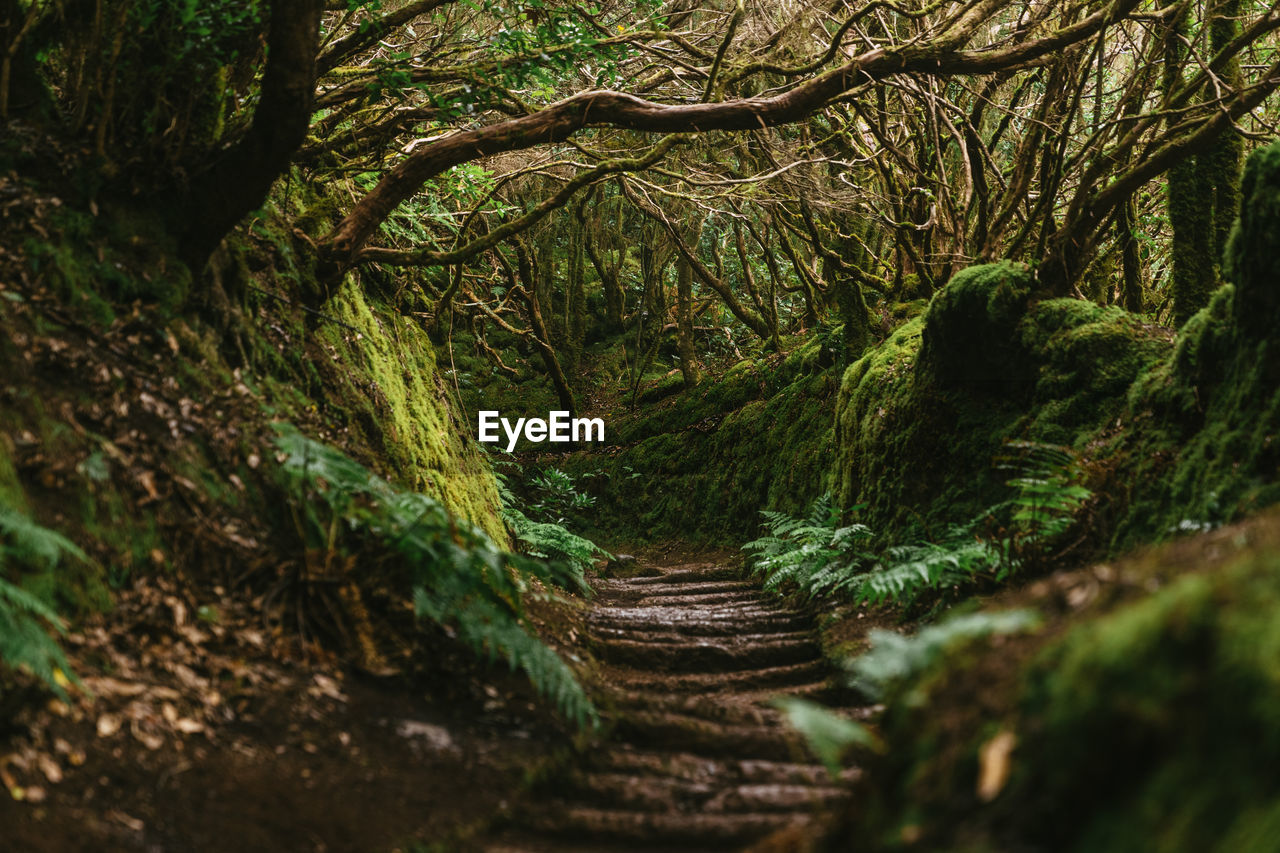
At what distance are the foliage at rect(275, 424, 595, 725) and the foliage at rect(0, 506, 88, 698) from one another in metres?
1.18

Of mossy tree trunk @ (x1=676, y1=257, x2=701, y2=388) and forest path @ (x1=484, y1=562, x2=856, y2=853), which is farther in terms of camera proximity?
mossy tree trunk @ (x1=676, y1=257, x2=701, y2=388)

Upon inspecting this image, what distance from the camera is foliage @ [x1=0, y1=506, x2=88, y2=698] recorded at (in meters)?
2.54

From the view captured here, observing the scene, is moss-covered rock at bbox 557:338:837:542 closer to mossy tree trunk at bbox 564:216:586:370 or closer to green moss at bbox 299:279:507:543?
mossy tree trunk at bbox 564:216:586:370

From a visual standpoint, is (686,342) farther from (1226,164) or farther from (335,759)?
(335,759)

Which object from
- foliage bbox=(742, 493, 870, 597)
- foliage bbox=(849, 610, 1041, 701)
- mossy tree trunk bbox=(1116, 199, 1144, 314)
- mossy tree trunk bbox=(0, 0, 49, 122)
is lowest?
foliage bbox=(742, 493, 870, 597)

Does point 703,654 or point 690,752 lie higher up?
point 703,654

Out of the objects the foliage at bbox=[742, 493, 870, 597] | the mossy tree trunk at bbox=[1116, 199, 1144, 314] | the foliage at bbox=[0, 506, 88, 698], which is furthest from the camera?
the mossy tree trunk at bbox=[1116, 199, 1144, 314]

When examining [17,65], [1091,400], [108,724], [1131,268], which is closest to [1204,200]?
[1131,268]

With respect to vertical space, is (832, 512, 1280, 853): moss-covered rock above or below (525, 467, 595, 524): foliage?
below

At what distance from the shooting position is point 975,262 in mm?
9445

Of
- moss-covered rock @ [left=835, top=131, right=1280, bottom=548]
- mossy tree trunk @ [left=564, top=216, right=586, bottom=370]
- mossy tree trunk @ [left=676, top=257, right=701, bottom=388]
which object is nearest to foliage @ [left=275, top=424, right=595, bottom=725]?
moss-covered rock @ [left=835, top=131, right=1280, bottom=548]

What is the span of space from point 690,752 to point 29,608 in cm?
290

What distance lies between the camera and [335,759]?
132 inches

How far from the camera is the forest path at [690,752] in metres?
3.39
